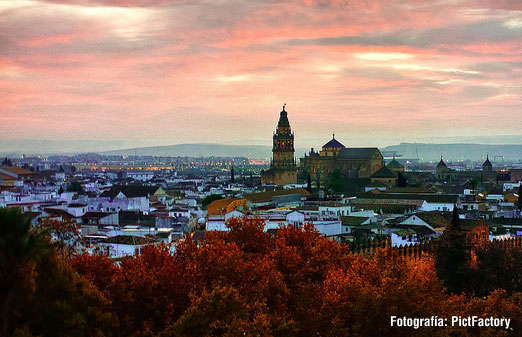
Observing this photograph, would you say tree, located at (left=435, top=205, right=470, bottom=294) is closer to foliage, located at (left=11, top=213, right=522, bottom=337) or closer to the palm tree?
foliage, located at (left=11, top=213, right=522, bottom=337)

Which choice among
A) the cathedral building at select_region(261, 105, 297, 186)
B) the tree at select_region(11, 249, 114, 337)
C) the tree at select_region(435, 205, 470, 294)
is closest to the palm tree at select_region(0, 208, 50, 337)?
the tree at select_region(11, 249, 114, 337)

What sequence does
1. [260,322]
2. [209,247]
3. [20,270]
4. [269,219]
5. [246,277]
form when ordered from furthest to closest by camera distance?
[269,219] → [209,247] → [246,277] → [260,322] → [20,270]

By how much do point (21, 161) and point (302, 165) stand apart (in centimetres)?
9018

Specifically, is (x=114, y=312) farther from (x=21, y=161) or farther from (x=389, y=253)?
(x=21, y=161)

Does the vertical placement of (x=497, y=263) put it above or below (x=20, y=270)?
below

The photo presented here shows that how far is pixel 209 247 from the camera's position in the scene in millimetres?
20844

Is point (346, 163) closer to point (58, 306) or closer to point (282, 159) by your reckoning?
point (282, 159)

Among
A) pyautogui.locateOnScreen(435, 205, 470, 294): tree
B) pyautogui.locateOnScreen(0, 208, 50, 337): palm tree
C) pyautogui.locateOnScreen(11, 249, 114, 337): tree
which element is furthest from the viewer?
pyautogui.locateOnScreen(435, 205, 470, 294): tree

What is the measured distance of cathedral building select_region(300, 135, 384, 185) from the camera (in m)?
115

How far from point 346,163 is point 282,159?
12302 mm

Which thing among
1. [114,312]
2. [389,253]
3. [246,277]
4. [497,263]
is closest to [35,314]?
[114,312]

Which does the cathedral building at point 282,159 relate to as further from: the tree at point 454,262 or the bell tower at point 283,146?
the tree at point 454,262

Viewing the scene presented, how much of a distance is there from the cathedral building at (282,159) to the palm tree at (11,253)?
94980mm

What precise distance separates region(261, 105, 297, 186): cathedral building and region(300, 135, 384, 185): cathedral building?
15.8 feet
